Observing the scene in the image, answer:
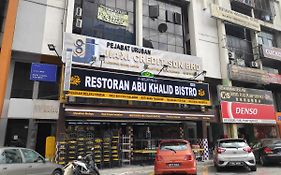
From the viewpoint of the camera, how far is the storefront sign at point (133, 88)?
15414mm

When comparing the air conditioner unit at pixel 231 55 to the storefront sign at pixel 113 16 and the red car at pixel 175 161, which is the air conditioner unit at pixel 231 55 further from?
the red car at pixel 175 161

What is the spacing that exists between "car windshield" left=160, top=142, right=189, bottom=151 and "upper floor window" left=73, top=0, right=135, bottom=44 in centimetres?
1090

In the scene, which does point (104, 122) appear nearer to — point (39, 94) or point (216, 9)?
point (39, 94)

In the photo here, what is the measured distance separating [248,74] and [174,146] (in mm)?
16285

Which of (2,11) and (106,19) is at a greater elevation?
(106,19)

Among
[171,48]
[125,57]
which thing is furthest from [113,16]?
[171,48]

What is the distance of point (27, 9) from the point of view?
16.9m

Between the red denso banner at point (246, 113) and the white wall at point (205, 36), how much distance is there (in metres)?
3.15

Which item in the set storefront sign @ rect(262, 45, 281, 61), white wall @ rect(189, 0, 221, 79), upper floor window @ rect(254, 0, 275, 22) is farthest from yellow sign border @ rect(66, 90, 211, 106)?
upper floor window @ rect(254, 0, 275, 22)

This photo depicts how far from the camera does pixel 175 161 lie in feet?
33.7

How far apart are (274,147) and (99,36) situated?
13372 millimetres

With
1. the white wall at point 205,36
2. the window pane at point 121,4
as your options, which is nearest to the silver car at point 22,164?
the window pane at point 121,4

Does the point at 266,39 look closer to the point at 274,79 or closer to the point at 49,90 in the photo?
the point at 274,79

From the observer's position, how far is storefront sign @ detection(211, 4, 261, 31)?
2369 centimetres
